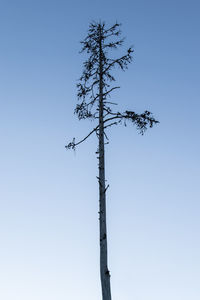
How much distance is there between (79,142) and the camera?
13.9 meters

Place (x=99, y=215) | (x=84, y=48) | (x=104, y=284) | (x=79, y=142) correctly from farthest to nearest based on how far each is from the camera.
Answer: (x=84, y=48), (x=79, y=142), (x=99, y=215), (x=104, y=284)

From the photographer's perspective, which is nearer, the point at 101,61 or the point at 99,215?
the point at 99,215

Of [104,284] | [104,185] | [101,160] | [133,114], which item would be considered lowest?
[104,284]

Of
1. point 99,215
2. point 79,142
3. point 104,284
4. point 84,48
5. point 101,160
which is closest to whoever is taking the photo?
point 104,284

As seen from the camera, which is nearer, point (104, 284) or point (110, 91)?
point (104, 284)

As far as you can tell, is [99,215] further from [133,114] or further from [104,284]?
[133,114]

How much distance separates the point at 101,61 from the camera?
48.6 feet

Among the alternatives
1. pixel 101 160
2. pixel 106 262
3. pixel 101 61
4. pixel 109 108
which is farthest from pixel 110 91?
pixel 106 262

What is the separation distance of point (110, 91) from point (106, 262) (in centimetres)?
612

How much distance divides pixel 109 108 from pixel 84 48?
2912 millimetres

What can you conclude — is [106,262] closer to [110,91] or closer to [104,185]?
[104,185]

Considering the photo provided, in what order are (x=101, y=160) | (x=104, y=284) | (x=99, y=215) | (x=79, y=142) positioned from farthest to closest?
(x=79, y=142), (x=101, y=160), (x=99, y=215), (x=104, y=284)

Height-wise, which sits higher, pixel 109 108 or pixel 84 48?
pixel 84 48

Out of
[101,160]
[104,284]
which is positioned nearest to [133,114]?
[101,160]
